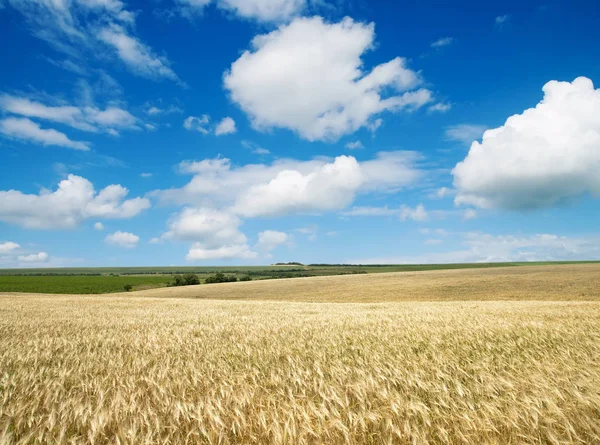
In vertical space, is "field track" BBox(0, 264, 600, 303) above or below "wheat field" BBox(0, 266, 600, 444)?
below

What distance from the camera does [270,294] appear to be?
160 feet

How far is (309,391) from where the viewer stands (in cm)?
407

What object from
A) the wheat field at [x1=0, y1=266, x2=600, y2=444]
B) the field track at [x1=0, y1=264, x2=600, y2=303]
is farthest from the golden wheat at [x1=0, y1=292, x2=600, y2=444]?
the field track at [x1=0, y1=264, x2=600, y2=303]

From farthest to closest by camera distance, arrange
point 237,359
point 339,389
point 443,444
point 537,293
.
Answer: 1. point 537,293
2. point 237,359
3. point 339,389
4. point 443,444

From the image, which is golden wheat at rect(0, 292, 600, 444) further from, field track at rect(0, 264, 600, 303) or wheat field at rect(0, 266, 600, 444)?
field track at rect(0, 264, 600, 303)

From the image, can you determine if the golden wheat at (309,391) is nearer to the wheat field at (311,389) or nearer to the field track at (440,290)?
the wheat field at (311,389)

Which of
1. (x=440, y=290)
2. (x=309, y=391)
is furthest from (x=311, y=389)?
(x=440, y=290)

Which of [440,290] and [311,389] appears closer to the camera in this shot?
[311,389]

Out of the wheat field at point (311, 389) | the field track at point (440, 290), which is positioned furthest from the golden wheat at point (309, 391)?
the field track at point (440, 290)

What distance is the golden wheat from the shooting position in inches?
120

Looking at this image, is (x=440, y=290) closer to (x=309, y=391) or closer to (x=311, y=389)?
(x=311, y=389)

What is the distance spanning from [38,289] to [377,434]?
275 ft

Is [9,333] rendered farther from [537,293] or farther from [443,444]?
[537,293]

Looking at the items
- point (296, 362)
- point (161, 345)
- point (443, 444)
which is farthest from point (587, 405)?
point (161, 345)
